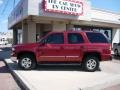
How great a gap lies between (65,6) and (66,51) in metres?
8.21

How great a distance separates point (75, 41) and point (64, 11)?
7722mm

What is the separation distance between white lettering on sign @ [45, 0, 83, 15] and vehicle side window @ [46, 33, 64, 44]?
255 inches

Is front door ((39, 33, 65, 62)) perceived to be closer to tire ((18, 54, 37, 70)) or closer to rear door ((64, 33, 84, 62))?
rear door ((64, 33, 84, 62))

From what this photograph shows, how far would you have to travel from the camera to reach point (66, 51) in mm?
14125

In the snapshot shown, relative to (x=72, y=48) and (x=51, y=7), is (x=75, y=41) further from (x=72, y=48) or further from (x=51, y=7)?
(x=51, y=7)

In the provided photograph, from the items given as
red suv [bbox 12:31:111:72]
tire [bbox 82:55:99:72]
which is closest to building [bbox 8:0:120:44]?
red suv [bbox 12:31:111:72]

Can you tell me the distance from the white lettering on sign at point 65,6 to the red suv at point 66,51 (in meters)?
6.75

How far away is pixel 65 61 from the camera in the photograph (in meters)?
Answer: 14.2

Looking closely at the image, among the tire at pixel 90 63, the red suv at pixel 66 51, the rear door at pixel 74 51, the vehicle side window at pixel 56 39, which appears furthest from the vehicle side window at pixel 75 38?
the tire at pixel 90 63

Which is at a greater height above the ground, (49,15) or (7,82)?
(49,15)

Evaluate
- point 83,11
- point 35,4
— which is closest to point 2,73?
point 35,4

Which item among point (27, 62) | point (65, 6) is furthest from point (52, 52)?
point (65, 6)

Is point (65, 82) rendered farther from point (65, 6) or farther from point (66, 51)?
point (65, 6)

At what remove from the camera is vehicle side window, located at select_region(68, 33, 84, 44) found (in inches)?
563
